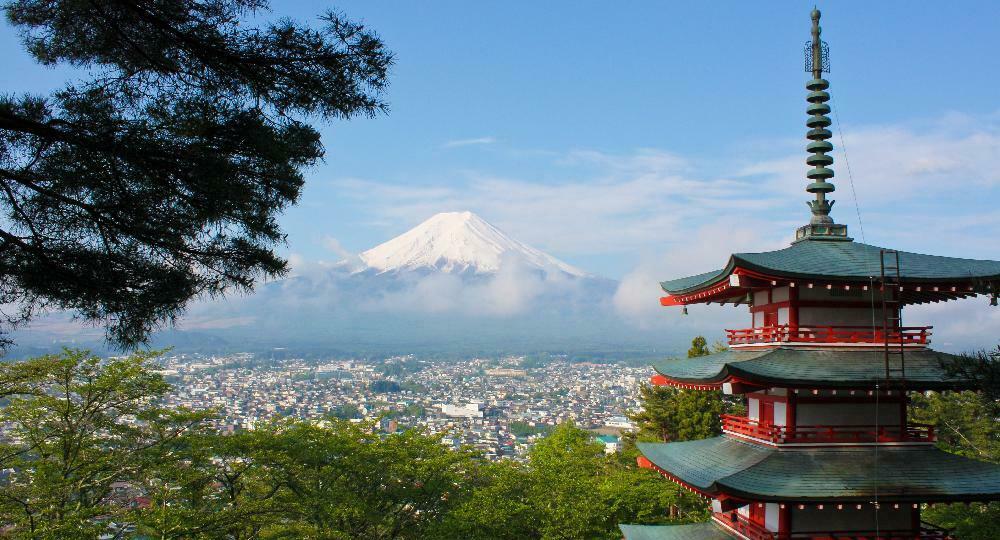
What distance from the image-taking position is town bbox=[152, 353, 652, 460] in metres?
52.4

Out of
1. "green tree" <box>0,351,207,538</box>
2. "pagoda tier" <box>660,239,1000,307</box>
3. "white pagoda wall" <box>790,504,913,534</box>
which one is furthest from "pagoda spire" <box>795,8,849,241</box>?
"green tree" <box>0,351,207,538</box>

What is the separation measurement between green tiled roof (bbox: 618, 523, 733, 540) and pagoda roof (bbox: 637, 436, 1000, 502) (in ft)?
5.07

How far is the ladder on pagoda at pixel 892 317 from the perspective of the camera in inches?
426

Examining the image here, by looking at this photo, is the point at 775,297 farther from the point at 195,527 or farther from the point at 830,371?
the point at 195,527

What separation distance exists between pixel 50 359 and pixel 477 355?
172610 mm

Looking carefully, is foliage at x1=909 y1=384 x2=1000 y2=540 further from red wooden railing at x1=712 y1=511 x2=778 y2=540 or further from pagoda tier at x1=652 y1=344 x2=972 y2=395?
pagoda tier at x1=652 y1=344 x2=972 y2=395

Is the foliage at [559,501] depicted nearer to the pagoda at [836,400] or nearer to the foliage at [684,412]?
the foliage at [684,412]

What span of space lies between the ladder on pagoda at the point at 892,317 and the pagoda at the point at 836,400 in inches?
0.8

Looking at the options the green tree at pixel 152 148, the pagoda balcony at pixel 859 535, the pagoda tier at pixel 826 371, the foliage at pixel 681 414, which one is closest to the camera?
the green tree at pixel 152 148

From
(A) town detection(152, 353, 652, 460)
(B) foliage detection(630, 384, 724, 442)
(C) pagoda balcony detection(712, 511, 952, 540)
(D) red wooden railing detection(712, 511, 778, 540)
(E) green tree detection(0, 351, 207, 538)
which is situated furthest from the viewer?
(A) town detection(152, 353, 652, 460)

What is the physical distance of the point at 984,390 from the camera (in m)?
8.10

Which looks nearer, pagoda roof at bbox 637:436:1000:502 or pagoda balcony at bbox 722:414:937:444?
pagoda roof at bbox 637:436:1000:502

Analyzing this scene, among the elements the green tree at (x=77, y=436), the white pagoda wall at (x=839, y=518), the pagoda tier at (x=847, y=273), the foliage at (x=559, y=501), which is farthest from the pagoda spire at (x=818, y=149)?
the green tree at (x=77, y=436)

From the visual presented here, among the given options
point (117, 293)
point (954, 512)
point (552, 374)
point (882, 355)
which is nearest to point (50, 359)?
point (117, 293)
